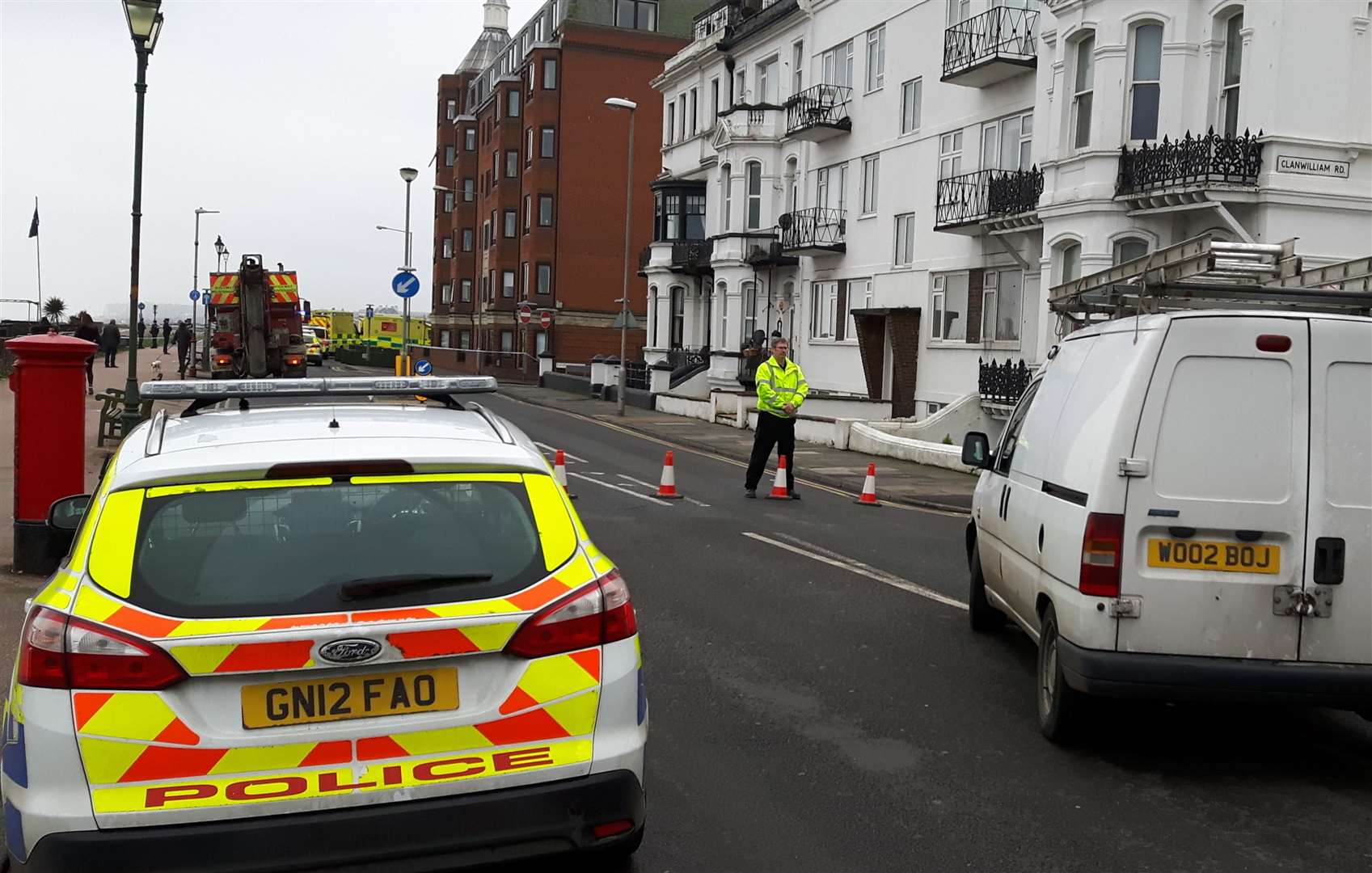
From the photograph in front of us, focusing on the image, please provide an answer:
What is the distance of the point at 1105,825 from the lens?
5.00 m

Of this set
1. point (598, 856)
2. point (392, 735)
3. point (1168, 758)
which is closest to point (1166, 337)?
point (1168, 758)

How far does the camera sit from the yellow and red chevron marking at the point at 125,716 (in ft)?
10.8

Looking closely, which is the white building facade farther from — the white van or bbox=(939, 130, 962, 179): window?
the white van

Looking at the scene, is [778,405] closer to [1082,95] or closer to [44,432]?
[44,432]

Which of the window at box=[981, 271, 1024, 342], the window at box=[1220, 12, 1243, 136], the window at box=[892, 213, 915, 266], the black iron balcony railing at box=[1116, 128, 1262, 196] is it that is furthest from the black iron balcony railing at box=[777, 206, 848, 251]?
the window at box=[1220, 12, 1243, 136]

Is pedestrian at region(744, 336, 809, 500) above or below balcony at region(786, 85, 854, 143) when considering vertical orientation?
below

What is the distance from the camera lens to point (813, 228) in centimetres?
3578

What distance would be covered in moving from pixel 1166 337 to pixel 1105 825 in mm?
2101

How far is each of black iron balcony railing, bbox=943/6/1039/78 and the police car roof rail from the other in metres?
23.6

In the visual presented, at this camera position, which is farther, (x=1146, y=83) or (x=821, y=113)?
(x=821, y=113)

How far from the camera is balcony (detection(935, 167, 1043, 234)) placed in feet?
83.9

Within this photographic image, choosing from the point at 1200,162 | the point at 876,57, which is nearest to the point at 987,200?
the point at 1200,162

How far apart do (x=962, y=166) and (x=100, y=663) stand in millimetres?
27841

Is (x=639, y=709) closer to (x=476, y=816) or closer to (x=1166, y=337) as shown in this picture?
(x=476, y=816)
